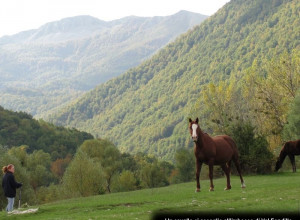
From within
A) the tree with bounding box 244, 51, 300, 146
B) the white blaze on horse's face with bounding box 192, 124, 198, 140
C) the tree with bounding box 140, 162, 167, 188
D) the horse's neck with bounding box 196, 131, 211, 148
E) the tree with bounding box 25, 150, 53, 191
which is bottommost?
the tree with bounding box 140, 162, 167, 188

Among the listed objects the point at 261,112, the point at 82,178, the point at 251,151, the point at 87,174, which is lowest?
the point at 82,178

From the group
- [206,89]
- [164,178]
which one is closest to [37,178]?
[164,178]

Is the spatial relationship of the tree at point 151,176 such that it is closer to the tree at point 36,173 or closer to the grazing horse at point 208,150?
the tree at point 36,173

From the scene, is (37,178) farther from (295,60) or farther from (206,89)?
(295,60)

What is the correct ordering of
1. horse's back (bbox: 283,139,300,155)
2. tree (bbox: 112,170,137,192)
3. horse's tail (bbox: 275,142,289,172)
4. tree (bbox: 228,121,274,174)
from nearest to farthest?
horse's back (bbox: 283,139,300,155) < horse's tail (bbox: 275,142,289,172) < tree (bbox: 228,121,274,174) < tree (bbox: 112,170,137,192)

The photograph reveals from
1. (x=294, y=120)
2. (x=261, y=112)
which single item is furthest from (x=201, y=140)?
(x=261, y=112)

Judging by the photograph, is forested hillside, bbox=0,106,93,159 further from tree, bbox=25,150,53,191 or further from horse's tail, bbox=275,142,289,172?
horse's tail, bbox=275,142,289,172

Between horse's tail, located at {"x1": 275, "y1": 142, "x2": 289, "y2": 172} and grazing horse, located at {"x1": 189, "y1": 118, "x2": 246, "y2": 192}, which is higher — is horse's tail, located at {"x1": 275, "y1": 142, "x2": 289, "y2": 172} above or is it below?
below

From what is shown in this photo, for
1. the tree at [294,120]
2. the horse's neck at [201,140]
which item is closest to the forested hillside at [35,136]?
the tree at [294,120]

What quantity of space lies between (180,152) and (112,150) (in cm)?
1915

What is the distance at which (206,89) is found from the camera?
250ft

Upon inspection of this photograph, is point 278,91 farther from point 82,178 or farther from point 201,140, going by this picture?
point 201,140

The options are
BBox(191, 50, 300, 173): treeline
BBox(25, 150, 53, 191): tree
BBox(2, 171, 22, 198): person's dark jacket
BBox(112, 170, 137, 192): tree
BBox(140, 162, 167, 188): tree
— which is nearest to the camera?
BBox(2, 171, 22, 198): person's dark jacket

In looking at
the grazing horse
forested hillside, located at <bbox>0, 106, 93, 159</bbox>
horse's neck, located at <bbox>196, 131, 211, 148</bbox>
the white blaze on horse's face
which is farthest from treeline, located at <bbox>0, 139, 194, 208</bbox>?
the white blaze on horse's face
